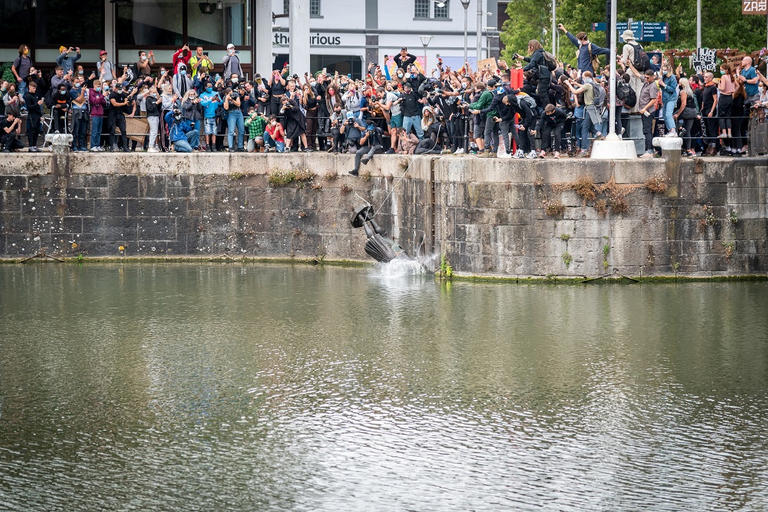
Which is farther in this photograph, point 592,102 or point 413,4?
point 413,4

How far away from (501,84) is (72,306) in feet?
28.3

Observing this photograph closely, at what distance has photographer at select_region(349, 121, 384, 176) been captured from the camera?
1034 inches

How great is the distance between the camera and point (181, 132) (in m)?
27.6

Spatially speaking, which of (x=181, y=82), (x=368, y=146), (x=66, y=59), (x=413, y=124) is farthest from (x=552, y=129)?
(x=66, y=59)

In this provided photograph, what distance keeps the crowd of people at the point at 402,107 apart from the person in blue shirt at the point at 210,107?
2 cm

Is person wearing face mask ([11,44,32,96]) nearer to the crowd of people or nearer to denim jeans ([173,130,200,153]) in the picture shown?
the crowd of people

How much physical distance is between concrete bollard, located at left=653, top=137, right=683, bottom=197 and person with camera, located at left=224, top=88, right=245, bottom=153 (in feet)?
29.7

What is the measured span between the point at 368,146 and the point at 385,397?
11.8 meters

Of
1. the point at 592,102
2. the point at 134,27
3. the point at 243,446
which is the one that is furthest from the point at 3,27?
the point at 243,446

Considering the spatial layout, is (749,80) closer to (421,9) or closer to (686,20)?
(686,20)

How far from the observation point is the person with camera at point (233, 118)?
27.3m

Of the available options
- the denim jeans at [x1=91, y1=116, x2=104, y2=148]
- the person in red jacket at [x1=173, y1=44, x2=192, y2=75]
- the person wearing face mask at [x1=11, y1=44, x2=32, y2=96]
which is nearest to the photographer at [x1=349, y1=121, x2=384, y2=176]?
the denim jeans at [x1=91, y1=116, x2=104, y2=148]

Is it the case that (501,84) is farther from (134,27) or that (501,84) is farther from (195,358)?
(134,27)

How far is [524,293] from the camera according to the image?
22.2 metres
